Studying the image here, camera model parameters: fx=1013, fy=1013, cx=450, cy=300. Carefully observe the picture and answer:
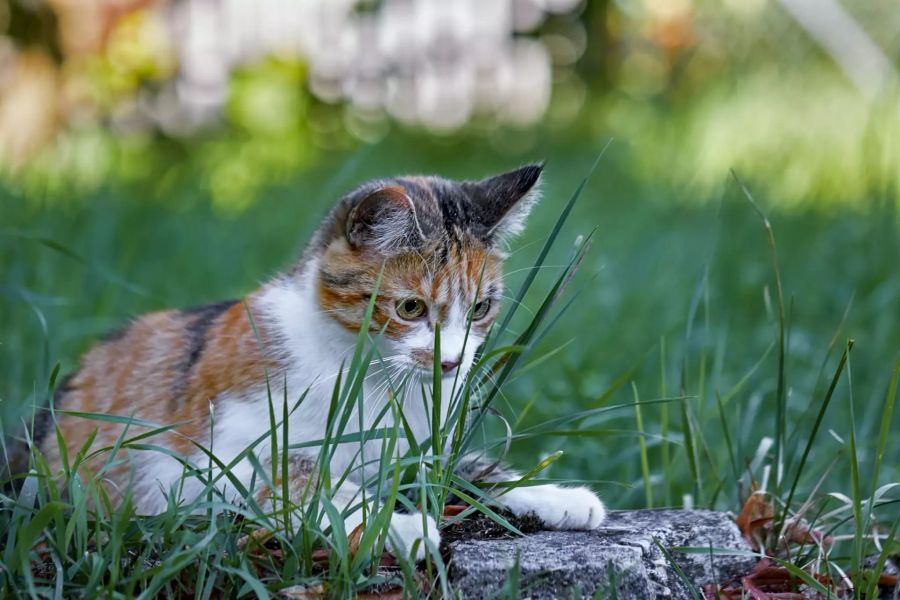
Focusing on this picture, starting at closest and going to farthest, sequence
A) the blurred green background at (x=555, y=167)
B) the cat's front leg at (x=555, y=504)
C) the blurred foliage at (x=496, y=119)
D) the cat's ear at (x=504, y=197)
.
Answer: the cat's front leg at (x=555, y=504)
the cat's ear at (x=504, y=197)
the blurred green background at (x=555, y=167)
the blurred foliage at (x=496, y=119)

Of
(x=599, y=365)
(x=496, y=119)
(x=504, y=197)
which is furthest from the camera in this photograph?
(x=496, y=119)

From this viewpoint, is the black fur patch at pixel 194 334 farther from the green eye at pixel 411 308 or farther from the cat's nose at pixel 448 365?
the cat's nose at pixel 448 365

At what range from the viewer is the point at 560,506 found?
2.09m

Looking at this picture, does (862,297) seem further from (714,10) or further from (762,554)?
(714,10)

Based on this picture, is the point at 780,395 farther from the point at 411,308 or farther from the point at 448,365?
the point at 411,308

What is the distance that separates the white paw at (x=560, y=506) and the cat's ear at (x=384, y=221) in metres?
0.62

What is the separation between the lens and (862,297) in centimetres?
415

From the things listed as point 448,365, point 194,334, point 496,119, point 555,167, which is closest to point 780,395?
point 448,365

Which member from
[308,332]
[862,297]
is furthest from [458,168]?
[308,332]

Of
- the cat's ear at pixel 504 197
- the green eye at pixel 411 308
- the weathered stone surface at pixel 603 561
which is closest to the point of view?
the weathered stone surface at pixel 603 561

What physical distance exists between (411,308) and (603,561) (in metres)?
0.78

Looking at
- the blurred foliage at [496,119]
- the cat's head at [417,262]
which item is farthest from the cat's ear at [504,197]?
the blurred foliage at [496,119]

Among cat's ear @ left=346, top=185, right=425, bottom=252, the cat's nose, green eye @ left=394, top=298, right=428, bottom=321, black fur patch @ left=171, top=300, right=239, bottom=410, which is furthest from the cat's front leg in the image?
black fur patch @ left=171, top=300, right=239, bottom=410

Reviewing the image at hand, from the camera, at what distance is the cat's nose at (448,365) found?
86.0 inches
